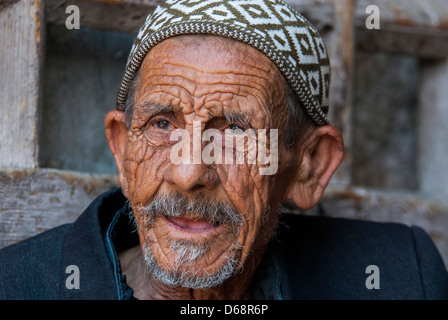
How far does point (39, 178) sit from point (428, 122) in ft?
8.07

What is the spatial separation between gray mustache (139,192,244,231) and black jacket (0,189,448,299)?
1.01 feet

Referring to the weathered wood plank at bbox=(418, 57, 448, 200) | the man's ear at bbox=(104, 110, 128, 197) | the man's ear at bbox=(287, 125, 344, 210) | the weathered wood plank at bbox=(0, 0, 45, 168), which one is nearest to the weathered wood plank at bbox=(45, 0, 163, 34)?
the weathered wood plank at bbox=(0, 0, 45, 168)

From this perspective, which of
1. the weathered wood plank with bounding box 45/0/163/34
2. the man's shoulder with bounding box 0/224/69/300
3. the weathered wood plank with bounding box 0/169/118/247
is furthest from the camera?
the weathered wood plank with bounding box 45/0/163/34

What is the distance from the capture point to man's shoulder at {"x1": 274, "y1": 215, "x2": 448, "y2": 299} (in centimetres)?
282

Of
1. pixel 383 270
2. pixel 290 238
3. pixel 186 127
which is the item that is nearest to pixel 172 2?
pixel 186 127

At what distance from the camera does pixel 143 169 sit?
2.37m

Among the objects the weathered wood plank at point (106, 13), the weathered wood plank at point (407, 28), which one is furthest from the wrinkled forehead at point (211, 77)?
the weathered wood plank at point (407, 28)

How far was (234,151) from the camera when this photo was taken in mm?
2330

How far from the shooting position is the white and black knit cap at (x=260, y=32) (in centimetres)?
235

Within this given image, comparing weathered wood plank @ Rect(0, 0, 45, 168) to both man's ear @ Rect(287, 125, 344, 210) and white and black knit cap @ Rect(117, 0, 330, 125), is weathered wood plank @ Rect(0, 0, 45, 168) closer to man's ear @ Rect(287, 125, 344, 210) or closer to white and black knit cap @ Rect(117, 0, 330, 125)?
white and black knit cap @ Rect(117, 0, 330, 125)

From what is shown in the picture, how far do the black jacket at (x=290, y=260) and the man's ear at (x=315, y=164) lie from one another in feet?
0.63

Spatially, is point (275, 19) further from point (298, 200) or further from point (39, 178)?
point (39, 178)

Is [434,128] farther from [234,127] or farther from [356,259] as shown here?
[234,127]

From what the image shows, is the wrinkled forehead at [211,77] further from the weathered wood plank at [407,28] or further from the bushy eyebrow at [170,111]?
the weathered wood plank at [407,28]
